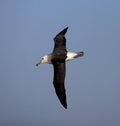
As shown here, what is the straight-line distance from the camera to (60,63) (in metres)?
13.4

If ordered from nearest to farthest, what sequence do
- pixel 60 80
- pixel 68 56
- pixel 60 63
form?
pixel 60 80 → pixel 60 63 → pixel 68 56

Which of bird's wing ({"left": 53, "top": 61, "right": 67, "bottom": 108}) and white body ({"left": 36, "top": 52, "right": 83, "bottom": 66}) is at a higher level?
white body ({"left": 36, "top": 52, "right": 83, "bottom": 66})

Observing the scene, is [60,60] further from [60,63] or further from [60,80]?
[60,80]

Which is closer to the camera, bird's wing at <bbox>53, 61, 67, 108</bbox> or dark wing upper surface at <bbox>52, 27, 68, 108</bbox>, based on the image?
bird's wing at <bbox>53, 61, 67, 108</bbox>

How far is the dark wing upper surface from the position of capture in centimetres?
1273

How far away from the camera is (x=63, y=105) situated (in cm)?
1237

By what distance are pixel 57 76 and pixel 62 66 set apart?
43 centimetres

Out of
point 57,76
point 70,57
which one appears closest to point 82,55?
point 70,57

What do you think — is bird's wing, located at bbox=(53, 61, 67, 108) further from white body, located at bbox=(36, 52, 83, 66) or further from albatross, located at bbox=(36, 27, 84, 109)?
white body, located at bbox=(36, 52, 83, 66)

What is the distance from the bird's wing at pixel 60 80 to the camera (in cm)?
1259

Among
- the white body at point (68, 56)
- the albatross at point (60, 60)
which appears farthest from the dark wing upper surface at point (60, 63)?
the white body at point (68, 56)

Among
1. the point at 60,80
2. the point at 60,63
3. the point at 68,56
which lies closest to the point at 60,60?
the point at 60,63

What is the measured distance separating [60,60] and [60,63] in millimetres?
132

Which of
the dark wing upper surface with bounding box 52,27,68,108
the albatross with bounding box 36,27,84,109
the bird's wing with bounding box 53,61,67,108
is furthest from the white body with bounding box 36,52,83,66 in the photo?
the bird's wing with bounding box 53,61,67,108
